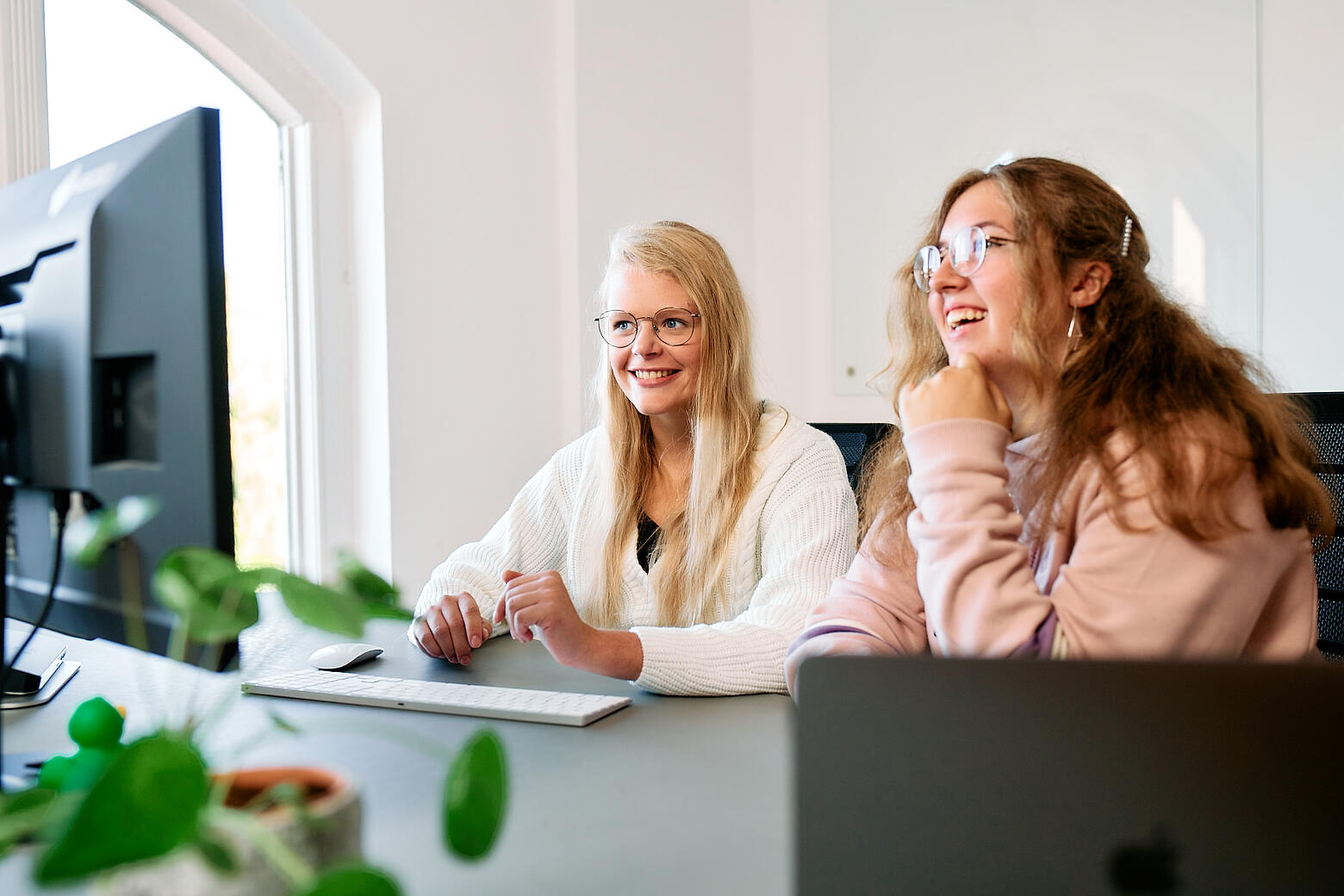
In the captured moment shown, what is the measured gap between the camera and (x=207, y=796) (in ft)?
1.33

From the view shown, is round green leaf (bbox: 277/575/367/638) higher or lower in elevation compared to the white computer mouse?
higher

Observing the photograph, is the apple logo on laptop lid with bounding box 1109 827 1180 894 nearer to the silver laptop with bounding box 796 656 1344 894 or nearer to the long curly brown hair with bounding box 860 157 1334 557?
the silver laptop with bounding box 796 656 1344 894

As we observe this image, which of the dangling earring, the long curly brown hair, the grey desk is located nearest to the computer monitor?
the grey desk

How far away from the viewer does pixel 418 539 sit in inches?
116

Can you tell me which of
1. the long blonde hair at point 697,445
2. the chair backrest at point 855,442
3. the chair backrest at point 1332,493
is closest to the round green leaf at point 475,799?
the long blonde hair at point 697,445

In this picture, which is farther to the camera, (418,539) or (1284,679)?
(418,539)

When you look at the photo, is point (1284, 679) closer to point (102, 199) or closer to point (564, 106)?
point (102, 199)

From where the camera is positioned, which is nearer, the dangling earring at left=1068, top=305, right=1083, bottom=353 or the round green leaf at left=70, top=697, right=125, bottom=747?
the round green leaf at left=70, top=697, right=125, bottom=747

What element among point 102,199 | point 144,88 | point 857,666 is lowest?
point 857,666

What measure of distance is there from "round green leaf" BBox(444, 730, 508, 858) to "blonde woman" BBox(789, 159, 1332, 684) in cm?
64

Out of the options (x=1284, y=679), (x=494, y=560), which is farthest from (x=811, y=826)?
(x=494, y=560)

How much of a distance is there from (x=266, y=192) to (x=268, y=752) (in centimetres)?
216

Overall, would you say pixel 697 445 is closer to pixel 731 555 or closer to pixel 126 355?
pixel 731 555

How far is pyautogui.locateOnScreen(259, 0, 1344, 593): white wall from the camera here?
2.77m
